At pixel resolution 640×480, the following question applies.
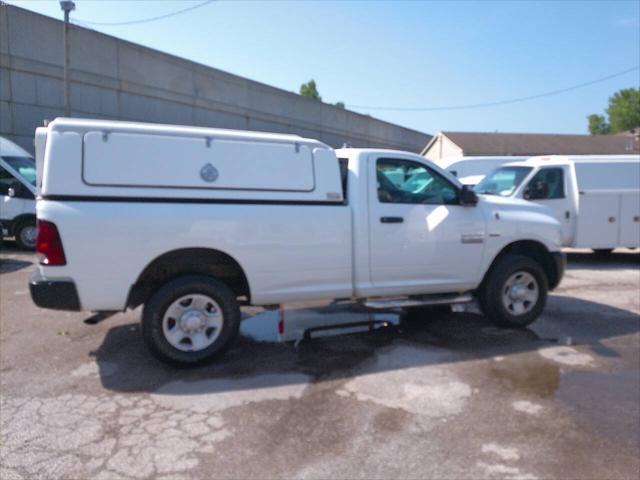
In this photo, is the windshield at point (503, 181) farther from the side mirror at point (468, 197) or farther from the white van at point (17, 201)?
the white van at point (17, 201)

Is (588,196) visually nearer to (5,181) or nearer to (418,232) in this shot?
(418,232)

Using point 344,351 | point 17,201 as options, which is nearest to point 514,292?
point 344,351

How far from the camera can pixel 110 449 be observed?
3.36m

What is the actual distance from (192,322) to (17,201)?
8.41 metres

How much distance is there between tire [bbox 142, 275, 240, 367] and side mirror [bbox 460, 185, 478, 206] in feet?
9.03

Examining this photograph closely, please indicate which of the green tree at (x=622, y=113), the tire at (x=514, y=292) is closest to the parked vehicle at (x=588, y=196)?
the tire at (x=514, y=292)

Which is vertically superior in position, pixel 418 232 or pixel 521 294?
pixel 418 232

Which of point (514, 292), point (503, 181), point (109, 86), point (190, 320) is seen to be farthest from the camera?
point (109, 86)

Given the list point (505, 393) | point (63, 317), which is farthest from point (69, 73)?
point (505, 393)

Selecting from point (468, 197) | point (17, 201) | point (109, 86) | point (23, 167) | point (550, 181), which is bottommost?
point (468, 197)

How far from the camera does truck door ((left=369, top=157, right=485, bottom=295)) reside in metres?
5.44

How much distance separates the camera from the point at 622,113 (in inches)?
3361

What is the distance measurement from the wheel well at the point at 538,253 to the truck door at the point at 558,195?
4.28 m

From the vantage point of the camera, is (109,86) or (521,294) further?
Result: (109,86)
